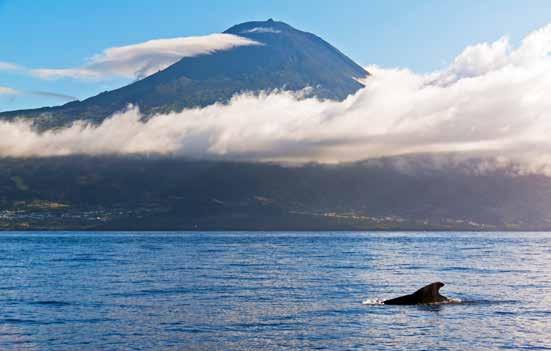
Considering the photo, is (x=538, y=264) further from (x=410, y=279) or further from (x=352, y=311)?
(x=352, y=311)

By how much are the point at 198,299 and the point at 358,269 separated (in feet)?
138

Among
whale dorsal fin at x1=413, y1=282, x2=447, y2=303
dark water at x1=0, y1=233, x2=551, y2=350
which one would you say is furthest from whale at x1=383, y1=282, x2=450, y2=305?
dark water at x1=0, y1=233, x2=551, y2=350

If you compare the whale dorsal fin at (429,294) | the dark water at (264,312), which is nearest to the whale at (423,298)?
the whale dorsal fin at (429,294)

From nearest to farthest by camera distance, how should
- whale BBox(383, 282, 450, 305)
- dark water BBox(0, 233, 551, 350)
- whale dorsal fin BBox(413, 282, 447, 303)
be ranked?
dark water BBox(0, 233, 551, 350), whale BBox(383, 282, 450, 305), whale dorsal fin BBox(413, 282, 447, 303)

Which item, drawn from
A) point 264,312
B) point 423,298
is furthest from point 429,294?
point 264,312

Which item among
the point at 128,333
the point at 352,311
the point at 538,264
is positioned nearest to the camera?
the point at 128,333

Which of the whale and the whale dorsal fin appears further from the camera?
the whale dorsal fin

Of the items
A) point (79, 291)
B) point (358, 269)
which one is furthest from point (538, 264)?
point (79, 291)

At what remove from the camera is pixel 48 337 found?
46.9 metres

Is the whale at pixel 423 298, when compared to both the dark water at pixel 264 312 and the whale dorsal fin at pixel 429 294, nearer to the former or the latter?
the whale dorsal fin at pixel 429 294

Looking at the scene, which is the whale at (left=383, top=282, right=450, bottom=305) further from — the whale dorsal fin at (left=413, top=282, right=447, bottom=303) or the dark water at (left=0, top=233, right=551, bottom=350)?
the dark water at (left=0, top=233, right=551, bottom=350)

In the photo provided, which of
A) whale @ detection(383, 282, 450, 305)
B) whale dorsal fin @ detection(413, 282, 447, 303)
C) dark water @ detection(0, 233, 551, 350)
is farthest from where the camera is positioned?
whale dorsal fin @ detection(413, 282, 447, 303)

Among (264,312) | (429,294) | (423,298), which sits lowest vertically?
(264,312)

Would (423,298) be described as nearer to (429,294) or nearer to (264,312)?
(429,294)
